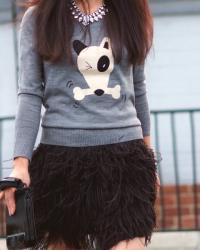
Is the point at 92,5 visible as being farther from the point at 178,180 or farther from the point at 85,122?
the point at 178,180

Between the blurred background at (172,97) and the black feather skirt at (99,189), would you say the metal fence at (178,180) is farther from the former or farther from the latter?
the black feather skirt at (99,189)

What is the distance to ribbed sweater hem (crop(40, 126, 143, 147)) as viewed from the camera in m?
3.63

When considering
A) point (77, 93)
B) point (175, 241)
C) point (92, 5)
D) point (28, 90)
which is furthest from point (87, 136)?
point (175, 241)

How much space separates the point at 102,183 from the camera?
11.9 feet

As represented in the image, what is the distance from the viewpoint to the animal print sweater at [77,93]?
3.62 meters

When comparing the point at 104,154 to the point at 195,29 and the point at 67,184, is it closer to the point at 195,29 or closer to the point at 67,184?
the point at 67,184

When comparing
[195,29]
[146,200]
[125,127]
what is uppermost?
[195,29]

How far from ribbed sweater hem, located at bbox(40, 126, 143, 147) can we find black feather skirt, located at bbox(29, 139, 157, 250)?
2 cm

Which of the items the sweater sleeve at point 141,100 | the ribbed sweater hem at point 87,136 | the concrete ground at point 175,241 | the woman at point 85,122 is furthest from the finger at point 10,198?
the concrete ground at point 175,241

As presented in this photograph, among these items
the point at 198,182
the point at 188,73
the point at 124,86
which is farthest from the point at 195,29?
the point at 124,86

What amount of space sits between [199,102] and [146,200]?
14.5 feet

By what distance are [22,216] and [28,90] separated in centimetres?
51

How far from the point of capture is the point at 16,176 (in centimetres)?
348

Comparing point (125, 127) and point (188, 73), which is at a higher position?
point (188, 73)
